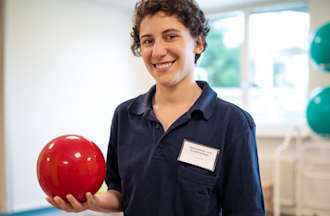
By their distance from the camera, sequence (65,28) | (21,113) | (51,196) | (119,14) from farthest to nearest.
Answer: (119,14)
(65,28)
(21,113)
(51,196)

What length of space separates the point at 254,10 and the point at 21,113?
10.4 feet

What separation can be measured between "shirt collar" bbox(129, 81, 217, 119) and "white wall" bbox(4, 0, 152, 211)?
3.08 m

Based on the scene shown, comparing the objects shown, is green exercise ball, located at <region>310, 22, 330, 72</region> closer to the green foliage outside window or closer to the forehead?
the forehead

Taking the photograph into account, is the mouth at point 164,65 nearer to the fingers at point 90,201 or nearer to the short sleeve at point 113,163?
the short sleeve at point 113,163

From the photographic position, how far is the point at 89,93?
479cm

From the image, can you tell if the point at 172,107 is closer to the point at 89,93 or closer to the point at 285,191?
the point at 285,191

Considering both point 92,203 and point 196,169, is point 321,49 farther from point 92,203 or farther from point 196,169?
point 92,203

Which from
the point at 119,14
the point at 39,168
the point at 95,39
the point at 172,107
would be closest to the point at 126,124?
the point at 172,107

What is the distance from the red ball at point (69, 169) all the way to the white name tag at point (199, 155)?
0.90 feet

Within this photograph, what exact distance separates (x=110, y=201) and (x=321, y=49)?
2.10m

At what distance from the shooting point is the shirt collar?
1131mm

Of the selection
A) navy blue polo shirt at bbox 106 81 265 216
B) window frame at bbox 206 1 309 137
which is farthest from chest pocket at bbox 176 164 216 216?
window frame at bbox 206 1 309 137

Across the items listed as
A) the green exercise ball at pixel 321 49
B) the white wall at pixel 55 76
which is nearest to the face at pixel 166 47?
the green exercise ball at pixel 321 49

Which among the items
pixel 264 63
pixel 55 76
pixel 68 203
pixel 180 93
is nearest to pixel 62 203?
pixel 68 203
